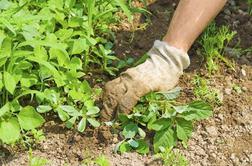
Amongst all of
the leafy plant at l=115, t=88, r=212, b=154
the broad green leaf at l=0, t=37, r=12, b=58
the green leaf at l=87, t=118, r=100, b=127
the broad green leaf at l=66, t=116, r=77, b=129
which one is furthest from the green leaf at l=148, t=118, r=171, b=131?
the broad green leaf at l=0, t=37, r=12, b=58

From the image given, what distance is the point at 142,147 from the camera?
257 cm

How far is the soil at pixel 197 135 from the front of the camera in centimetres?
256

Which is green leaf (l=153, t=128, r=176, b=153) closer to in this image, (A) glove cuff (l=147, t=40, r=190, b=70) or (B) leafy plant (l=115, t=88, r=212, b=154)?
(B) leafy plant (l=115, t=88, r=212, b=154)

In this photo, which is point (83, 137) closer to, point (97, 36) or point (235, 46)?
point (97, 36)

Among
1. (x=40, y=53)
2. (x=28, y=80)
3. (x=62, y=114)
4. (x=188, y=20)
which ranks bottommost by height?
(x=62, y=114)

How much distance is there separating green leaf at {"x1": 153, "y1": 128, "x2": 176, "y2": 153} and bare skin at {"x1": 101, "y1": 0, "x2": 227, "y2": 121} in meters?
0.19

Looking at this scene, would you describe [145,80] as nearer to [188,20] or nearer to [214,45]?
[188,20]

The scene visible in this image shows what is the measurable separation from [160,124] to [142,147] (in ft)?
0.42

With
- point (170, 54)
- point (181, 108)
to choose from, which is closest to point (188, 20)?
point (170, 54)

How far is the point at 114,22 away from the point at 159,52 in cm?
44

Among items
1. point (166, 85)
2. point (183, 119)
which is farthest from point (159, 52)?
point (183, 119)

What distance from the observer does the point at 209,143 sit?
8.64 ft

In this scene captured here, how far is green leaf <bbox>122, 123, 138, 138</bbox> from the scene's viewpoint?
8.45 feet

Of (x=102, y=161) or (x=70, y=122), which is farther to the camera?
(x=70, y=122)
